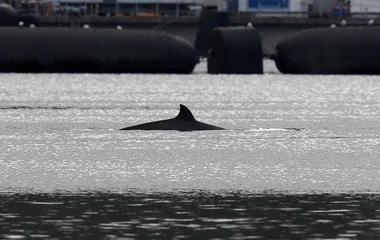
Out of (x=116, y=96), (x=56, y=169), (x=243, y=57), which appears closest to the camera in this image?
(x=56, y=169)

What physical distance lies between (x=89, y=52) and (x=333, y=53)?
836 inches

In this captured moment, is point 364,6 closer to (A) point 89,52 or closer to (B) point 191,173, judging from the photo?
(A) point 89,52

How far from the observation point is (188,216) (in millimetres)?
23719

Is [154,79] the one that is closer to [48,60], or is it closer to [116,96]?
[48,60]

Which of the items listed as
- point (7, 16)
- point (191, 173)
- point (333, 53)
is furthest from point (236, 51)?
point (191, 173)

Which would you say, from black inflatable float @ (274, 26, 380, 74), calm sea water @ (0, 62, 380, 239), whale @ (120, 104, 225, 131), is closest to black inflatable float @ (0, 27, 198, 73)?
black inflatable float @ (274, 26, 380, 74)

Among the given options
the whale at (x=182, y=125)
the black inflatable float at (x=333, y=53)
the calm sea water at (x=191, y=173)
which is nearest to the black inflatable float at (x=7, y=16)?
the black inflatable float at (x=333, y=53)

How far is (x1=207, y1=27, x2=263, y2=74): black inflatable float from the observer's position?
117 metres

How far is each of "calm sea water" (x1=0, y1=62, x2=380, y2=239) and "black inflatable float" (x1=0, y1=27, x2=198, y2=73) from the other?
4850cm

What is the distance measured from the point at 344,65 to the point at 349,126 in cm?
7064

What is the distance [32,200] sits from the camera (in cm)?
2578

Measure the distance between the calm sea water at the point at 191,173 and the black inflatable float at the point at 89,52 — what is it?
4850 centimetres

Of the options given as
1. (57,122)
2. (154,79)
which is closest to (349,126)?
(57,122)

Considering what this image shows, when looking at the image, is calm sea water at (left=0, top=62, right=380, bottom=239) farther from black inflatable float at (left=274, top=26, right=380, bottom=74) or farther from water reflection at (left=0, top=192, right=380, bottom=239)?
black inflatable float at (left=274, top=26, right=380, bottom=74)
